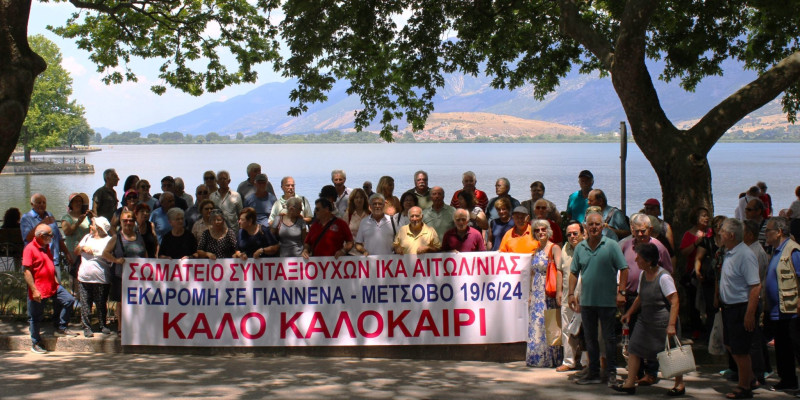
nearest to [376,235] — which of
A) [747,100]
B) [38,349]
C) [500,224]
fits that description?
[500,224]

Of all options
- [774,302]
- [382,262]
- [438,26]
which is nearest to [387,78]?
[438,26]

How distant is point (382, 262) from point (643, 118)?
14.3ft

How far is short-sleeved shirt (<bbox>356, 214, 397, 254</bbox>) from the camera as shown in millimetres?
11297

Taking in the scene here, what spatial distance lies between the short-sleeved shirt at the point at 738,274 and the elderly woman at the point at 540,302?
6.18 feet

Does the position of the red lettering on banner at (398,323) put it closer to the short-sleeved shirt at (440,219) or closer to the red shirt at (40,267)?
the short-sleeved shirt at (440,219)

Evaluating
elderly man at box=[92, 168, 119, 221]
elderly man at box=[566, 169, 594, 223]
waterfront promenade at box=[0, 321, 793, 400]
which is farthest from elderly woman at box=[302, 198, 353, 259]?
elderly man at box=[92, 168, 119, 221]

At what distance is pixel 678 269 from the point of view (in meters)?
11.7

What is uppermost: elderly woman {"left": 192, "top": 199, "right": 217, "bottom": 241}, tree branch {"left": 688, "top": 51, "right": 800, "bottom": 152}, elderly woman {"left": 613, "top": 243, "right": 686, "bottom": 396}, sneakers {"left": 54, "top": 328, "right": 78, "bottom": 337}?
tree branch {"left": 688, "top": 51, "right": 800, "bottom": 152}

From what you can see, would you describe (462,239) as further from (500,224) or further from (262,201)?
(262,201)

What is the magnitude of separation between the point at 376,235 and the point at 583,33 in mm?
4506

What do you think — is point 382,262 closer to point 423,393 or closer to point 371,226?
point 371,226

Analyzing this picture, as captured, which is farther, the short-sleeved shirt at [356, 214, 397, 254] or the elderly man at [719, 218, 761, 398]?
the short-sleeved shirt at [356, 214, 397, 254]

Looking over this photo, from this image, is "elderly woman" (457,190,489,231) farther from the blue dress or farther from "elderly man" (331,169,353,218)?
"elderly man" (331,169,353,218)

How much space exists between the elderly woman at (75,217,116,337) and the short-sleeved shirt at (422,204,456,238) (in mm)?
4080
